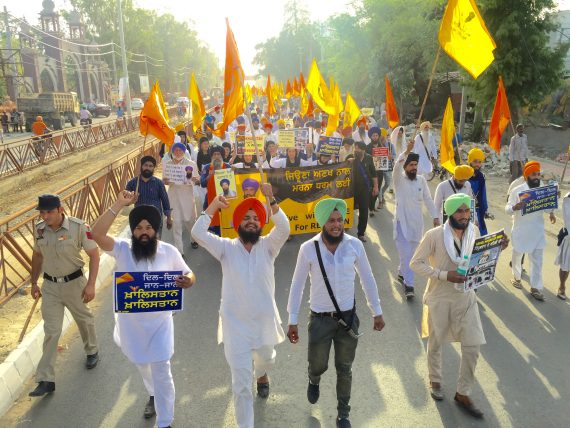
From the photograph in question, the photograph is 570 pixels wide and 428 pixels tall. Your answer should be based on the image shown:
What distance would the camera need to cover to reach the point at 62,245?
14.1 ft

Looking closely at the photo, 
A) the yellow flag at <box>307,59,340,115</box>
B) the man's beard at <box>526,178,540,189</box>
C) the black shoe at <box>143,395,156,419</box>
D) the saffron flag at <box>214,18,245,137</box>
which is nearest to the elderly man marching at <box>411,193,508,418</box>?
the saffron flag at <box>214,18,245,137</box>

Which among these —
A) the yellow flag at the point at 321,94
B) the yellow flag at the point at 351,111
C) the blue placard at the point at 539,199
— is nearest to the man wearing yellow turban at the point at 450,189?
the blue placard at the point at 539,199

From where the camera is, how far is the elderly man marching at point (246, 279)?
11.7 ft

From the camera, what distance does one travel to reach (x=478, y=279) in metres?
3.97

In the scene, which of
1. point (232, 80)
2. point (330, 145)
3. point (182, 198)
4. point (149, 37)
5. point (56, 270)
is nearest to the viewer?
point (56, 270)

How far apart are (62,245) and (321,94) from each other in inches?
394

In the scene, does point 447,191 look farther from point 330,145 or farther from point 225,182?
point 330,145

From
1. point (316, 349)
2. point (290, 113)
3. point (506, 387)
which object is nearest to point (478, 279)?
point (506, 387)

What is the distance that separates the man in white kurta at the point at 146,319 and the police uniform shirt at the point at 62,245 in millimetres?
818

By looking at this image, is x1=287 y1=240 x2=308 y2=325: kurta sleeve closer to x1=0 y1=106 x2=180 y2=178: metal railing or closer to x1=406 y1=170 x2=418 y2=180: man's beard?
x1=406 y1=170 x2=418 y2=180: man's beard

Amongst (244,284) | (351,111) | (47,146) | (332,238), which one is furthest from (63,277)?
(47,146)

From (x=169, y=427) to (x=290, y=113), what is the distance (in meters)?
23.6

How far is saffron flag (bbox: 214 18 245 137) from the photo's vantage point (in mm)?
4523

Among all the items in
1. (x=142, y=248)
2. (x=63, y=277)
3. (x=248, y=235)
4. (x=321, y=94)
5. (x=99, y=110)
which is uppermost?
(x=321, y=94)
